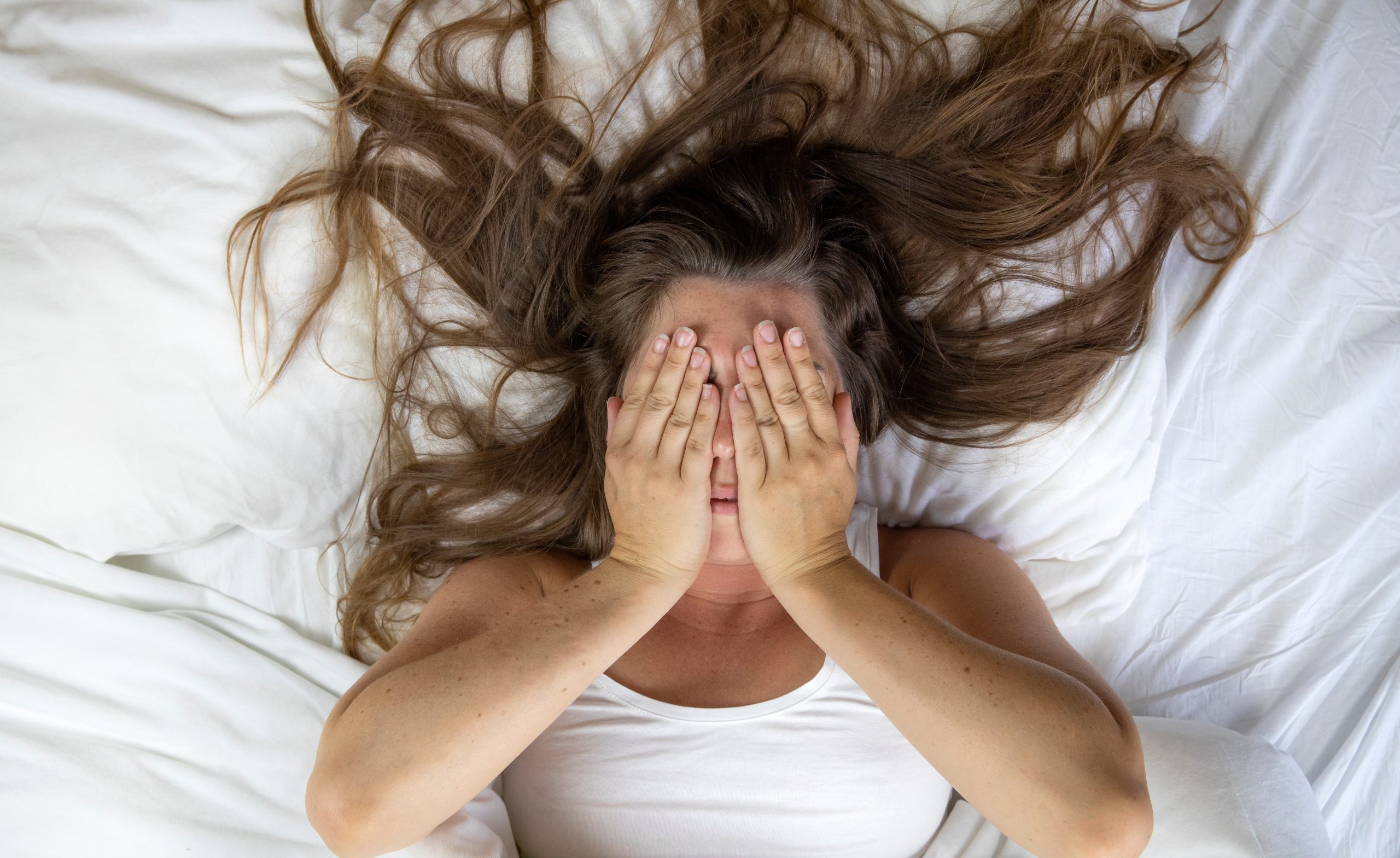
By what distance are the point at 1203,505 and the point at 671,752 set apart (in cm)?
93

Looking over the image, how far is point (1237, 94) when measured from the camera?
1.43m

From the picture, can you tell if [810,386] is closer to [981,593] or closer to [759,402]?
[759,402]

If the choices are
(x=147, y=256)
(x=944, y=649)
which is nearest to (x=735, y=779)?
(x=944, y=649)

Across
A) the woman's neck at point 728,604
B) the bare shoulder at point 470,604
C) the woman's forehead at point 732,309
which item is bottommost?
the bare shoulder at point 470,604

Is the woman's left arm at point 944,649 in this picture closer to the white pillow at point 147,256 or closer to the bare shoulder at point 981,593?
the bare shoulder at point 981,593

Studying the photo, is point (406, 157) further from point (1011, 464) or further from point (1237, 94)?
point (1237, 94)

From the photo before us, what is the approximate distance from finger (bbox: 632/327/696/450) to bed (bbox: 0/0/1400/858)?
18.5 inches

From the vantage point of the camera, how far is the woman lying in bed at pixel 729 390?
45.0 inches

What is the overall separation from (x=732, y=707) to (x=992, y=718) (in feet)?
1.26

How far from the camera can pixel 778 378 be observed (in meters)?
1.15

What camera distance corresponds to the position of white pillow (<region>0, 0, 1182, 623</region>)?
1258mm

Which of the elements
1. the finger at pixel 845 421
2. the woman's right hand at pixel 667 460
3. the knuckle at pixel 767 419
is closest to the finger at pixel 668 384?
the woman's right hand at pixel 667 460

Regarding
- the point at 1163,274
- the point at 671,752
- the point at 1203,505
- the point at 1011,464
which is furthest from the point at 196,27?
the point at 1203,505

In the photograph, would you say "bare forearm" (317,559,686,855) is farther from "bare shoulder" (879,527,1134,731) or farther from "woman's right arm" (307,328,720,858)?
"bare shoulder" (879,527,1134,731)
